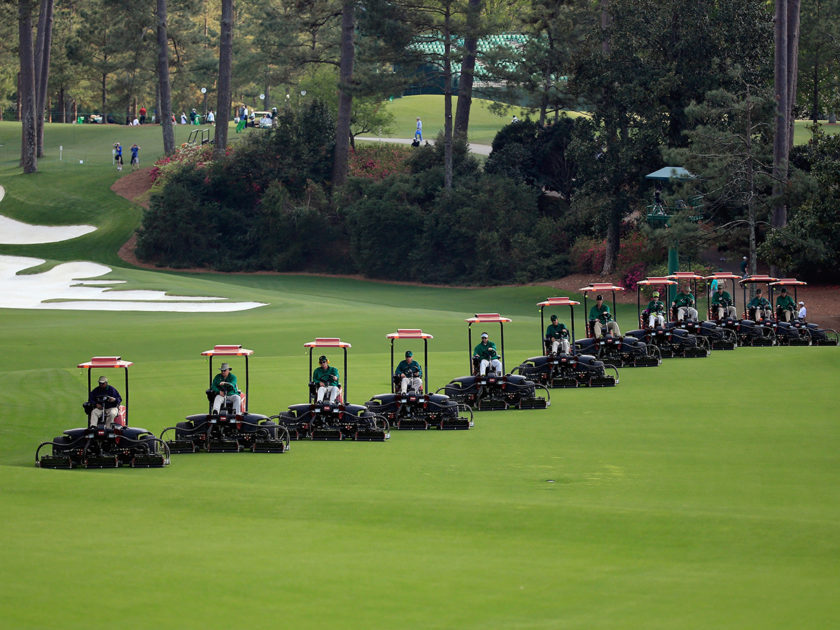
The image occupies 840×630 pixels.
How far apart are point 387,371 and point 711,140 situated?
25636 mm

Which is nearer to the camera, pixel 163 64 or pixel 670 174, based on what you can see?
pixel 670 174

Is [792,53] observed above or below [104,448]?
above

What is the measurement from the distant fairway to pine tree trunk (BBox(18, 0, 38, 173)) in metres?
50.6

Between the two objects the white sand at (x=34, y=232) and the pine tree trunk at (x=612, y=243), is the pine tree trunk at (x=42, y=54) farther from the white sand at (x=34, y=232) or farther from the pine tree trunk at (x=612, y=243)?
the pine tree trunk at (x=612, y=243)

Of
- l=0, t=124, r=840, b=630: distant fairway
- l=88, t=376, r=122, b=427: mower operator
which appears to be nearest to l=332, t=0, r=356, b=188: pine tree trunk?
l=0, t=124, r=840, b=630: distant fairway

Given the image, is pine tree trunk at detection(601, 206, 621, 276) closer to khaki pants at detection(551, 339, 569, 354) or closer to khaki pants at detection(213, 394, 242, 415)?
khaki pants at detection(551, 339, 569, 354)

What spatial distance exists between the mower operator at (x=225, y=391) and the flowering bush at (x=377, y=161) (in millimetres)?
52150

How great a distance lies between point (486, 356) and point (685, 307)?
11814mm

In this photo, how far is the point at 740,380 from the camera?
3069 cm

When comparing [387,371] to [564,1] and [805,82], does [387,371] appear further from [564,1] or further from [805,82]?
[805,82]

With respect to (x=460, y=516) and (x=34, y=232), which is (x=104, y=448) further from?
(x=34, y=232)

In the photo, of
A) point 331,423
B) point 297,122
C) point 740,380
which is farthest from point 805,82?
point 331,423

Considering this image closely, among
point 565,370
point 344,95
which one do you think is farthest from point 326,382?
point 344,95

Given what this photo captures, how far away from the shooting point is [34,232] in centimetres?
7481
